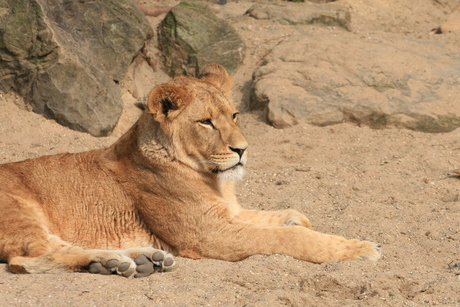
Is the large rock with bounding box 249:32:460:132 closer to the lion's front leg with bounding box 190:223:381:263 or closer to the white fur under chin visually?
the white fur under chin

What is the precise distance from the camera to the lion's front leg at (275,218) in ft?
18.4

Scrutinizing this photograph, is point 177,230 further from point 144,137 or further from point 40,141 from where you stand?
point 40,141

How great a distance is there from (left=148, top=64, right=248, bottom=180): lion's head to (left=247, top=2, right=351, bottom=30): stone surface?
24.5ft

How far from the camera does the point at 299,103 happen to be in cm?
928

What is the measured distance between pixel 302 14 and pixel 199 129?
7.90 metres

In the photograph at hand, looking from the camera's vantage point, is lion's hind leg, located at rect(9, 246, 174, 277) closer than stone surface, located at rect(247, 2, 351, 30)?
Yes

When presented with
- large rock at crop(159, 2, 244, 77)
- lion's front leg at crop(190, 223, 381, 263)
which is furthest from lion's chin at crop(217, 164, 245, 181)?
large rock at crop(159, 2, 244, 77)

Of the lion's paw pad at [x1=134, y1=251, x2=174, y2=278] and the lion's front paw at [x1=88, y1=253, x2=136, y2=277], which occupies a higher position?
the lion's front paw at [x1=88, y1=253, x2=136, y2=277]

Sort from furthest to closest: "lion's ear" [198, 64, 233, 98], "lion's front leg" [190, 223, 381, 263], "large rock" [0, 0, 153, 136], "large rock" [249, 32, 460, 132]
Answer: "large rock" [249, 32, 460, 132], "large rock" [0, 0, 153, 136], "lion's ear" [198, 64, 233, 98], "lion's front leg" [190, 223, 381, 263]

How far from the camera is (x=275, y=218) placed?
18.9ft


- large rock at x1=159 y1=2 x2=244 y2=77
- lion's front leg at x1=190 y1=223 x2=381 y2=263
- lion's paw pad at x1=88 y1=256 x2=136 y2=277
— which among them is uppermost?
lion's paw pad at x1=88 y1=256 x2=136 y2=277

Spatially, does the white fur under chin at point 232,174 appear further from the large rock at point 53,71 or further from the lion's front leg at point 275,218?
the large rock at point 53,71

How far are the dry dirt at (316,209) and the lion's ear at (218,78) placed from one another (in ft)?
4.60

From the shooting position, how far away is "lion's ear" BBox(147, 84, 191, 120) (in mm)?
4969
